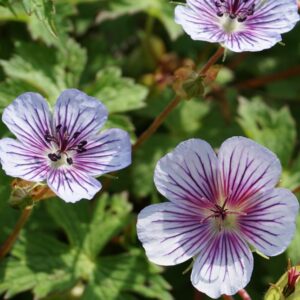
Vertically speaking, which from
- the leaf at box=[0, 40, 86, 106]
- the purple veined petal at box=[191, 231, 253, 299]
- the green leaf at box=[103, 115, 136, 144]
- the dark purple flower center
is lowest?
the purple veined petal at box=[191, 231, 253, 299]

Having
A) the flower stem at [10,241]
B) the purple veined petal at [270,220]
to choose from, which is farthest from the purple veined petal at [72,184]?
the purple veined petal at [270,220]

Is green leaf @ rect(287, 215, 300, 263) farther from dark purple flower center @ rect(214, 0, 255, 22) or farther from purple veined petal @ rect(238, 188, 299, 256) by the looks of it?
dark purple flower center @ rect(214, 0, 255, 22)

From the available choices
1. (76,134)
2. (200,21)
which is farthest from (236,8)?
(76,134)

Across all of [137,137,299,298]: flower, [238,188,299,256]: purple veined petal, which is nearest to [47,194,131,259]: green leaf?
[137,137,299,298]: flower

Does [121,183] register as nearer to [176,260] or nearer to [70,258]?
[70,258]

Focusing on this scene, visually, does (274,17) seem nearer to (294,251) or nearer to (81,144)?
(81,144)

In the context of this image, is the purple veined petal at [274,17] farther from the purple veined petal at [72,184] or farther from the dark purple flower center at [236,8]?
the purple veined petal at [72,184]

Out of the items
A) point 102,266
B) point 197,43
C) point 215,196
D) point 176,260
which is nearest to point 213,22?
point 215,196
